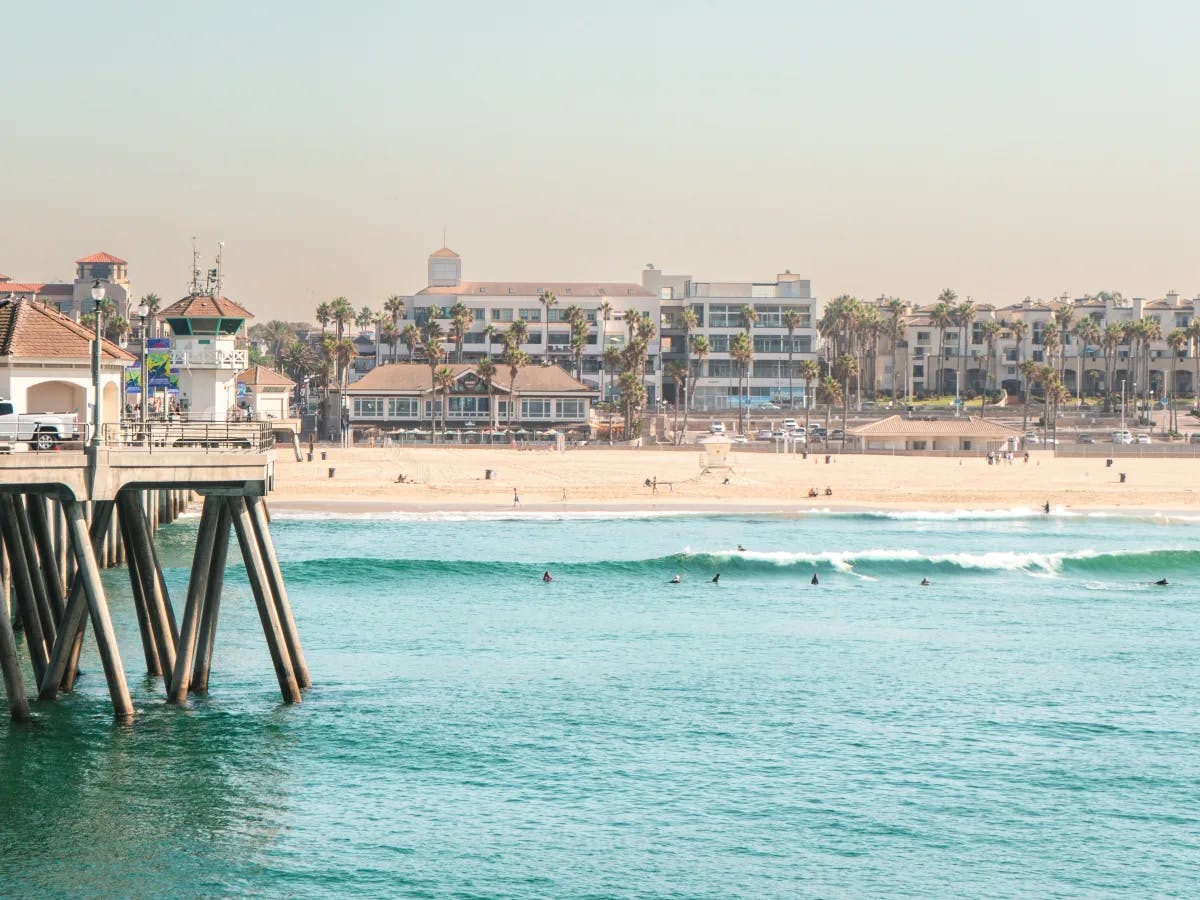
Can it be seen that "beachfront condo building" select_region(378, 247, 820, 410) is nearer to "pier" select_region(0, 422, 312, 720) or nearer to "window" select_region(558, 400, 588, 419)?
"window" select_region(558, 400, 588, 419)

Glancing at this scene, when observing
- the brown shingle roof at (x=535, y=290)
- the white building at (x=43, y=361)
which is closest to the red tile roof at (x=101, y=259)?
the brown shingle roof at (x=535, y=290)

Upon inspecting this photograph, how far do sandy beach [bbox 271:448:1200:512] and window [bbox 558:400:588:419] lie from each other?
24217mm

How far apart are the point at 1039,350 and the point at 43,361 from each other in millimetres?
157941

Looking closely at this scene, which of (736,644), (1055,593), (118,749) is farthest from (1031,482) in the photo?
(118,749)

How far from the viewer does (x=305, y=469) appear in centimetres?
9862

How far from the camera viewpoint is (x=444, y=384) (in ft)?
443

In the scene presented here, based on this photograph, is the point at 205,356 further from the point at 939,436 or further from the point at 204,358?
the point at 939,436

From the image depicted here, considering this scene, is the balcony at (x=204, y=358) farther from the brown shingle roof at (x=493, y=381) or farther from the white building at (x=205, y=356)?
the brown shingle roof at (x=493, y=381)

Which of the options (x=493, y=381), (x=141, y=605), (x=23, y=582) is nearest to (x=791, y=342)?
(x=493, y=381)

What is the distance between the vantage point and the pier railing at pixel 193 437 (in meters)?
29.2

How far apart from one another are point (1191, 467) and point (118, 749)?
93.4 meters

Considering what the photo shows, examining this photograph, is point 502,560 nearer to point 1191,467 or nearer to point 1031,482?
point 1031,482

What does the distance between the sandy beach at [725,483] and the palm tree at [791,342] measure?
51.9 m

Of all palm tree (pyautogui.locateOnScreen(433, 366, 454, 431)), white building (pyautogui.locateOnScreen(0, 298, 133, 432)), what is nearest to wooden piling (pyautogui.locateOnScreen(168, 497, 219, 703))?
white building (pyautogui.locateOnScreen(0, 298, 133, 432))
